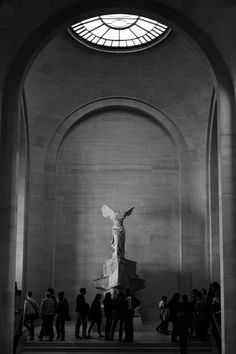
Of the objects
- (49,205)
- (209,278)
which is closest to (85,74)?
(49,205)

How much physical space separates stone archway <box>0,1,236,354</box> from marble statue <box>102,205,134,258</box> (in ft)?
23.8

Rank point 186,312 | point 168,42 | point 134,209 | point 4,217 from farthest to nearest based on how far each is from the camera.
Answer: point 134,209, point 168,42, point 186,312, point 4,217

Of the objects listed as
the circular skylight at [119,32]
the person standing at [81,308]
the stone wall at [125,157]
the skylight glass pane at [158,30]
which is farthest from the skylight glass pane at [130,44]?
the person standing at [81,308]

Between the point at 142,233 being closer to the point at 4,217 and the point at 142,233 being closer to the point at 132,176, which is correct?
the point at 132,176

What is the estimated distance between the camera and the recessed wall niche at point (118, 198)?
73.6ft

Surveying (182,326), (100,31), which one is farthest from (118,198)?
(182,326)

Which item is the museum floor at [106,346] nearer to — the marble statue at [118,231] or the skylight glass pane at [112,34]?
the marble statue at [118,231]

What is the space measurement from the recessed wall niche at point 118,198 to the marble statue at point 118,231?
1.60 meters

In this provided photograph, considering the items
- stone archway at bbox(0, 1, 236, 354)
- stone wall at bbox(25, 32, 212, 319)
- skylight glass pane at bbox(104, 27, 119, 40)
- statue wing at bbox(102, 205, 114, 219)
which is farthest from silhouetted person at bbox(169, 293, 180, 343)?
skylight glass pane at bbox(104, 27, 119, 40)

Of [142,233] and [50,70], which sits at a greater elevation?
[50,70]

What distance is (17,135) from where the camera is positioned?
558 inches

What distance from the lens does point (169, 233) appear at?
22.7 m

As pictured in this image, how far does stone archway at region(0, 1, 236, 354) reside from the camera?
13.4m

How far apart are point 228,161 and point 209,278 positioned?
28.8ft
